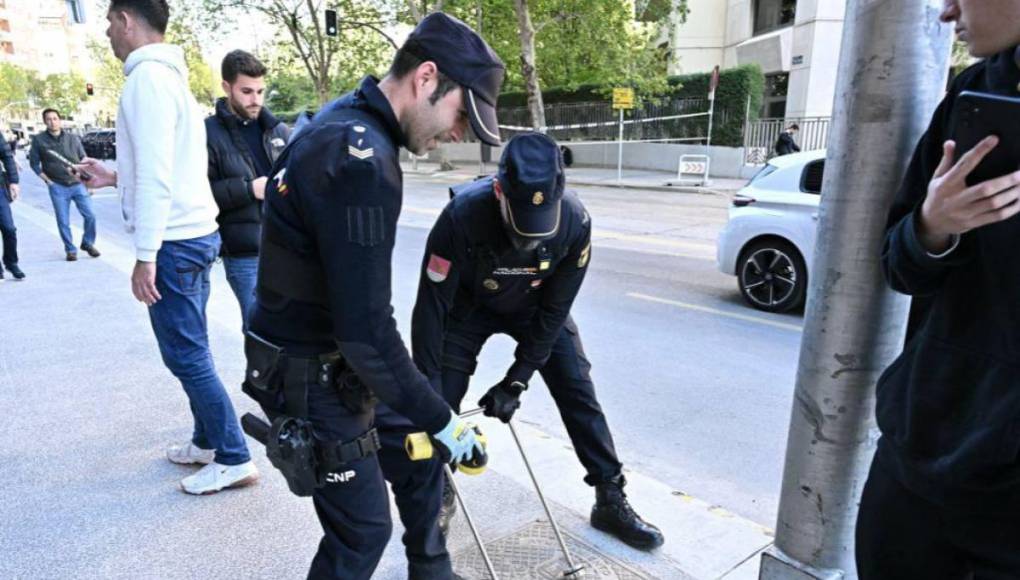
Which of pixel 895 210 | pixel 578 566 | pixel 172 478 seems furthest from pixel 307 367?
pixel 172 478

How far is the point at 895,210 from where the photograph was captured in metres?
1.54

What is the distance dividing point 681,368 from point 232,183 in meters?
3.28

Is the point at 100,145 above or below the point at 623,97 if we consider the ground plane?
below

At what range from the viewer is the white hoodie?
2.83m

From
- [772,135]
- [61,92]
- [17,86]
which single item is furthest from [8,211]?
[17,86]

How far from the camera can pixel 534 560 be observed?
108 inches

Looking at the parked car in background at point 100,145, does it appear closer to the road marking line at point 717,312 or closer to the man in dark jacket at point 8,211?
the man in dark jacket at point 8,211

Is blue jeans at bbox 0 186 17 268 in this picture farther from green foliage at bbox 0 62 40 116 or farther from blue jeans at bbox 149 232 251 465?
green foliage at bbox 0 62 40 116

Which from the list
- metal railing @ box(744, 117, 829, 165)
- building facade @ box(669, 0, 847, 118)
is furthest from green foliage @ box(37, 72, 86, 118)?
metal railing @ box(744, 117, 829, 165)

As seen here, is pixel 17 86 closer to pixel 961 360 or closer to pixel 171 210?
pixel 171 210

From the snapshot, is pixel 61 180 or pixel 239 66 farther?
pixel 61 180

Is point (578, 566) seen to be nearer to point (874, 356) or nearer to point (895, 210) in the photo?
point (874, 356)

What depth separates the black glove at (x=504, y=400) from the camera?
2742mm

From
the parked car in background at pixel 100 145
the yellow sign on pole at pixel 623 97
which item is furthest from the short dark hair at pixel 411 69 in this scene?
the parked car in background at pixel 100 145
